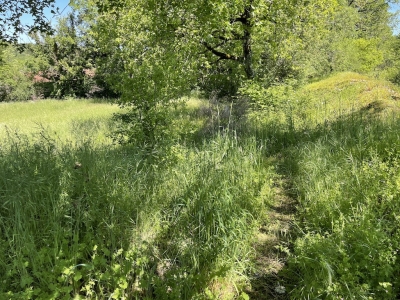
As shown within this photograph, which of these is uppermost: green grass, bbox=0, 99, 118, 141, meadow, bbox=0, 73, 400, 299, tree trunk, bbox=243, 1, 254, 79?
tree trunk, bbox=243, 1, 254, 79

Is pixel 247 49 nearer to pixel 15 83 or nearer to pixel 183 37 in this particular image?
pixel 183 37

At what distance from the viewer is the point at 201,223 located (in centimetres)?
267

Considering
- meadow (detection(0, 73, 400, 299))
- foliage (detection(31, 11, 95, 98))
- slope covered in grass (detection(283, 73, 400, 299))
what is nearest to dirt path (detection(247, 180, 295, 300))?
meadow (detection(0, 73, 400, 299))

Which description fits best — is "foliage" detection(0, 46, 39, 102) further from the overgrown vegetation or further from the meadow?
the meadow

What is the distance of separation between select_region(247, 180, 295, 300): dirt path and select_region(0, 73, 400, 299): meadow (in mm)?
11

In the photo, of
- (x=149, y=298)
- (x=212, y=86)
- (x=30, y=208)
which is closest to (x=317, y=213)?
(x=149, y=298)

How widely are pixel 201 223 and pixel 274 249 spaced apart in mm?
796

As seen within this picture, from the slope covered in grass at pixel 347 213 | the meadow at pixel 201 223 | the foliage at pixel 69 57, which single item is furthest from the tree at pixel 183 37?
the foliage at pixel 69 57

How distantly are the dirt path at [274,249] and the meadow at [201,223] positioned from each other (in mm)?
11

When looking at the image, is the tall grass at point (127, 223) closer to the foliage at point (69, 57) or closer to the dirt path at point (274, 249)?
the dirt path at point (274, 249)

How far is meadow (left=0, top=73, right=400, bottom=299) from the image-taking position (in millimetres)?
2092

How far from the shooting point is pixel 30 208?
106 inches

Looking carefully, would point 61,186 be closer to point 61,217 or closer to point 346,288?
point 61,217

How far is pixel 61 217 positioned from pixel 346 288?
2.44 meters
